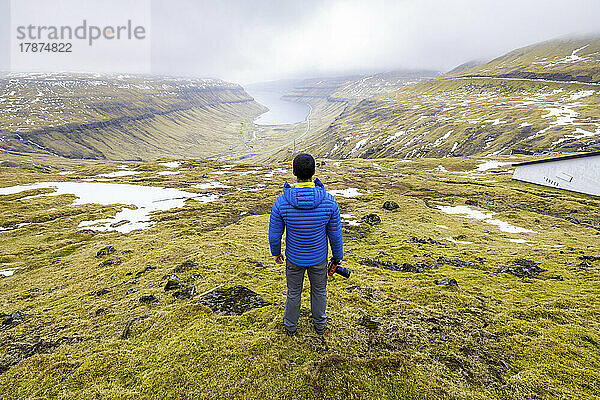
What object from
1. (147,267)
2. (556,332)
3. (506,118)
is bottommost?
(147,267)

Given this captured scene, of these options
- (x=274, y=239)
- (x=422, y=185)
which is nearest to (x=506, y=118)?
(x=422, y=185)

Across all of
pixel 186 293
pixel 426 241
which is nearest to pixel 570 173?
pixel 426 241

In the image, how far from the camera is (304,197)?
6.54 m

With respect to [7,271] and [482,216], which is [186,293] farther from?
[482,216]

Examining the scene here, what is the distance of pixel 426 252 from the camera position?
17.3 m

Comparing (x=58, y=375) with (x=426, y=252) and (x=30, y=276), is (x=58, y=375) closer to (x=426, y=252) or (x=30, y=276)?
(x=30, y=276)

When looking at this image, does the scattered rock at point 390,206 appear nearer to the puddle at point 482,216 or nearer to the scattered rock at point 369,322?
the puddle at point 482,216

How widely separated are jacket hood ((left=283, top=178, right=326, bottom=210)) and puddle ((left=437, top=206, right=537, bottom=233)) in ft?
83.8

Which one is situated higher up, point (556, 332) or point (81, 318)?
point (556, 332)

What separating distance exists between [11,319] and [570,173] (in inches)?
2492

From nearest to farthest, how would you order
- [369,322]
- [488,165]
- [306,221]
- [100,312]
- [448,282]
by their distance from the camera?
1. [306,221]
2. [369,322]
3. [100,312]
4. [448,282]
5. [488,165]

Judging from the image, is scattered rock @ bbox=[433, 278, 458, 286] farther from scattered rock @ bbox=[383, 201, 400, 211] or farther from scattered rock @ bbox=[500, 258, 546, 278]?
scattered rock @ bbox=[383, 201, 400, 211]

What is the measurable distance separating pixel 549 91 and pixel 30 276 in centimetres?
26286

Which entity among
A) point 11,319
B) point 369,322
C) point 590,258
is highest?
point 590,258
